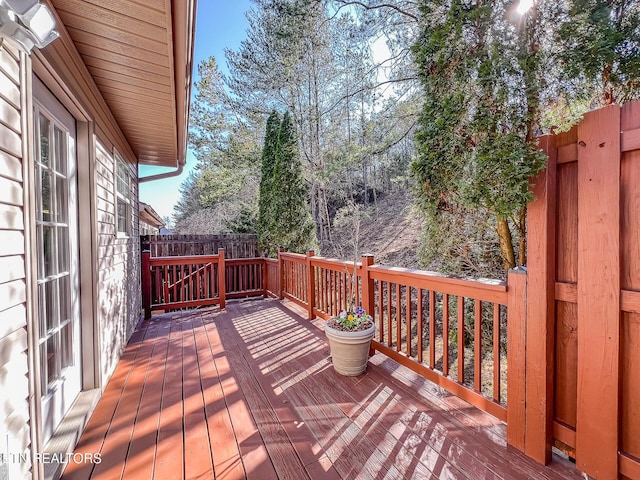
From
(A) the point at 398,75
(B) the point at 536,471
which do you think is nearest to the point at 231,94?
(A) the point at 398,75

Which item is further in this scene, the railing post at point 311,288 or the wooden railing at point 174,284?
the wooden railing at point 174,284

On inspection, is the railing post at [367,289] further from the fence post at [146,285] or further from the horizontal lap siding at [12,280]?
the fence post at [146,285]

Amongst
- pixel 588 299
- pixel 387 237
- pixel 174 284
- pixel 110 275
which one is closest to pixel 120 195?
pixel 110 275

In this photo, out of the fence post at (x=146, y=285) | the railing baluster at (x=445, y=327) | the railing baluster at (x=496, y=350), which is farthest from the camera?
the fence post at (x=146, y=285)

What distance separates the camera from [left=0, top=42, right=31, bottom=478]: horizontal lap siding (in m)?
1.14

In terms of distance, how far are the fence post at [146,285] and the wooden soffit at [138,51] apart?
209cm

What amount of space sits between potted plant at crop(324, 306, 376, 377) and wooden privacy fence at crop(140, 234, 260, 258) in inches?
174

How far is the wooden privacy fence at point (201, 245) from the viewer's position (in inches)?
236

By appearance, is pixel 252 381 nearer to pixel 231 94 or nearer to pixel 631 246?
pixel 631 246

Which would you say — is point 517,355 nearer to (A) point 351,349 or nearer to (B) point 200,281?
(A) point 351,349

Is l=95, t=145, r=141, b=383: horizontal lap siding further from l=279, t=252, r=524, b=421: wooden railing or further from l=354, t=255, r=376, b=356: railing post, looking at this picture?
l=354, t=255, r=376, b=356: railing post

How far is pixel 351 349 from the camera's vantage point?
2.53 meters

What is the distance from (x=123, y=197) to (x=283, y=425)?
3.36m

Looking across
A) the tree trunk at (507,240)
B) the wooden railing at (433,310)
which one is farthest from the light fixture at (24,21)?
the tree trunk at (507,240)
